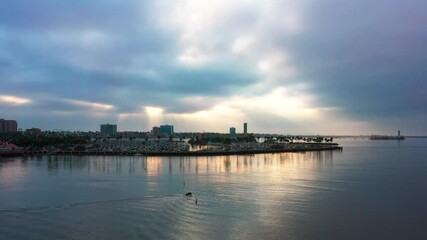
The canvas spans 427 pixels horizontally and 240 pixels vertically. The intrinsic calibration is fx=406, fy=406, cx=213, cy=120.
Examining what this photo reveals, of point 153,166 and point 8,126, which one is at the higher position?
point 8,126

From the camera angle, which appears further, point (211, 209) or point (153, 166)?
point (153, 166)

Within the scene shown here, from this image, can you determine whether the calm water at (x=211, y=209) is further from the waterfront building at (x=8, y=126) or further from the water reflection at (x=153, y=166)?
the waterfront building at (x=8, y=126)

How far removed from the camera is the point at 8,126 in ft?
506

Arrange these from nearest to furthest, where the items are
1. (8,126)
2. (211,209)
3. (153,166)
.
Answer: (211,209), (153,166), (8,126)

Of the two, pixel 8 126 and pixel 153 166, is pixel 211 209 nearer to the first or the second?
pixel 153 166

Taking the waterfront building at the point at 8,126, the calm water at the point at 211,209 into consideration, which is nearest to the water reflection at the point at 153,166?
the calm water at the point at 211,209

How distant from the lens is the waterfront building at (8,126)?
150m

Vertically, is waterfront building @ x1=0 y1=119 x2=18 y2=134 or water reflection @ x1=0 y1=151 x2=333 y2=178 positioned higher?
waterfront building @ x1=0 y1=119 x2=18 y2=134

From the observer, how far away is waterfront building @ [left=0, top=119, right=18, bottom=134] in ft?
492

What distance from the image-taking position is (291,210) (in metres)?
20.0

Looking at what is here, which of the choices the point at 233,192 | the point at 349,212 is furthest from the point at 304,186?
the point at 349,212

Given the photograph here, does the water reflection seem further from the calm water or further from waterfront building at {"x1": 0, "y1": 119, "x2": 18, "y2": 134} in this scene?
waterfront building at {"x1": 0, "y1": 119, "x2": 18, "y2": 134}

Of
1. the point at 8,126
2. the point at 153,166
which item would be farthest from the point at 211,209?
the point at 8,126

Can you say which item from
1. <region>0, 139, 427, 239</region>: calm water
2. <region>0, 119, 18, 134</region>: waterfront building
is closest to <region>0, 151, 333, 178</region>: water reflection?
<region>0, 139, 427, 239</region>: calm water
